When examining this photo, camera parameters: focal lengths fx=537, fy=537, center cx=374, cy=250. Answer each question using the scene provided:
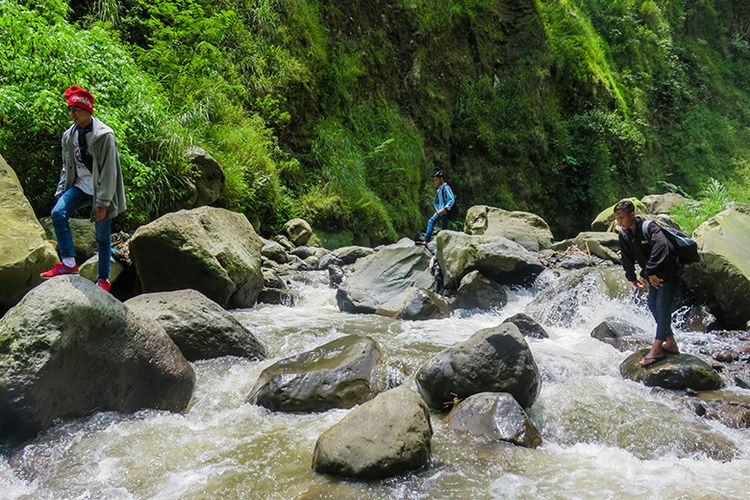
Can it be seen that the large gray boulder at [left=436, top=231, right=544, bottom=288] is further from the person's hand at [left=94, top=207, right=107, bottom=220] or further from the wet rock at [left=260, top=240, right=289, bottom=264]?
the person's hand at [left=94, top=207, right=107, bottom=220]

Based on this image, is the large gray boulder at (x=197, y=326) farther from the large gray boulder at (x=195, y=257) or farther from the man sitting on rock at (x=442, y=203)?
the man sitting on rock at (x=442, y=203)

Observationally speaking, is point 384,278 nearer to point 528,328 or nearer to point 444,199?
point 528,328

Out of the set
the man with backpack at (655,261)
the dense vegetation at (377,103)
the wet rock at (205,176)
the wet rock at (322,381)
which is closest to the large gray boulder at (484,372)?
the wet rock at (322,381)

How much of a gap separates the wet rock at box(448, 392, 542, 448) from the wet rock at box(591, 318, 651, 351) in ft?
9.03

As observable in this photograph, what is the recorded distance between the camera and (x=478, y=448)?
400 cm

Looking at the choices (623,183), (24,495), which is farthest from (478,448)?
(623,183)

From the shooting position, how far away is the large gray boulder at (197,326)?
5.54m

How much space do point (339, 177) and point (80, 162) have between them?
947cm

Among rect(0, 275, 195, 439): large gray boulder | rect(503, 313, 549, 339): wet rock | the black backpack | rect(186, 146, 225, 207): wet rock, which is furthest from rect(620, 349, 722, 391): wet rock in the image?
rect(186, 146, 225, 207): wet rock

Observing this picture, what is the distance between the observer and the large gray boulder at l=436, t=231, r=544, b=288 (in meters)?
9.03

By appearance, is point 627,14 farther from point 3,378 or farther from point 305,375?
point 3,378

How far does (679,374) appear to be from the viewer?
512cm

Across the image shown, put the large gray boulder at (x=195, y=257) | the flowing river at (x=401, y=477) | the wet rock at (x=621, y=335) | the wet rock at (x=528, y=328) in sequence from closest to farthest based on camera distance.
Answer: the flowing river at (x=401, y=477), the wet rock at (x=621, y=335), the large gray boulder at (x=195, y=257), the wet rock at (x=528, y=328)

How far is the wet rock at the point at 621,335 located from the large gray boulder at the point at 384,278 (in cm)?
315
